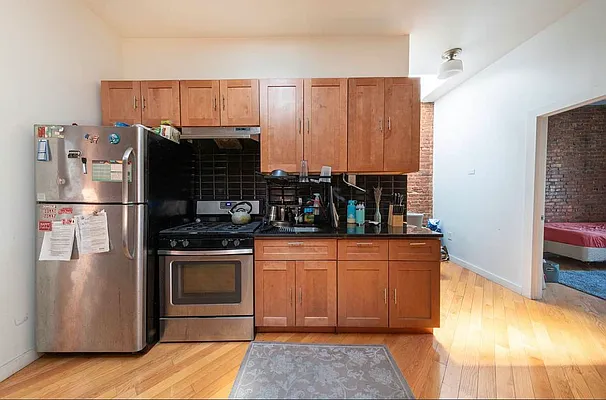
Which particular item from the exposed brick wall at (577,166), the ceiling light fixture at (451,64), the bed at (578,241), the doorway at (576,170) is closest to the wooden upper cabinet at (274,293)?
the ceiling light fixture at (451,64)

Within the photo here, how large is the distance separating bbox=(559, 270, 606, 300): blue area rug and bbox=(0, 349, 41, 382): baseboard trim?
5508 mm

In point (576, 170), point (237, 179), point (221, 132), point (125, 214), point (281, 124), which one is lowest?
point (125, 214)

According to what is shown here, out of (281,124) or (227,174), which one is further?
(227,174)

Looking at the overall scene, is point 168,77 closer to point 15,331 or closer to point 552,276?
point 15,331

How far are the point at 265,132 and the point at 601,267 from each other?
5528 mm

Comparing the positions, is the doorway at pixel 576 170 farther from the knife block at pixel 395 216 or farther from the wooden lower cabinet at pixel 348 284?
the wooden lower cabinet at pixel 348 284

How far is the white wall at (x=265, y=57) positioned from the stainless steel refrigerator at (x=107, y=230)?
4.28 ft

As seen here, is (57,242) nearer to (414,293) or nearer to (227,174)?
(227,174)

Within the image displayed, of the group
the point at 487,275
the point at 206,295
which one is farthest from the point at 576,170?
the point at 206,295

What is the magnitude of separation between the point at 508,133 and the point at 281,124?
2.94 metres

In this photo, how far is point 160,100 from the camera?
2.73 metres

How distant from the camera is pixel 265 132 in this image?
2.73 meters

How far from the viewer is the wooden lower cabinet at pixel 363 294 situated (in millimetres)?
2434

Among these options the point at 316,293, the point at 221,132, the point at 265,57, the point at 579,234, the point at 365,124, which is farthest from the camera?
the point at 579,234
